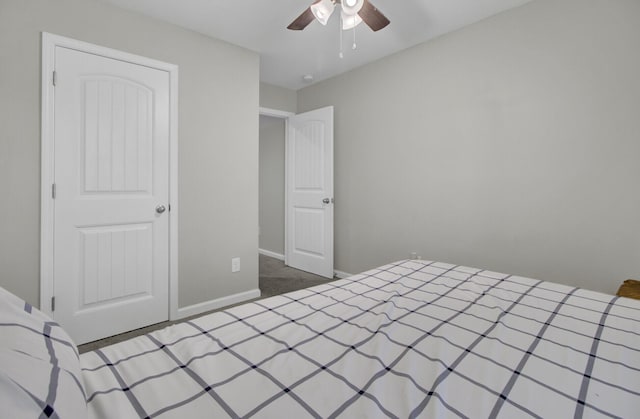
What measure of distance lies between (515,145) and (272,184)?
3502mm

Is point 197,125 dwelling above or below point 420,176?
above

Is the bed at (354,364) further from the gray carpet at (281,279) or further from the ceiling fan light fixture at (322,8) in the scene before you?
the gray carpet at (281,279)

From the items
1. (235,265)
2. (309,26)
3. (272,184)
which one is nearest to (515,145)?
(309,26)

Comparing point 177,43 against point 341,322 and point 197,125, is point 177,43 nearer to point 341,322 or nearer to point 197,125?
point 197,125

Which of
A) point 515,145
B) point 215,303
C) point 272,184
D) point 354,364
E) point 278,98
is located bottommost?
point 215,303

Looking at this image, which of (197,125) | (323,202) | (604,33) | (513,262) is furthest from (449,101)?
(197,125)

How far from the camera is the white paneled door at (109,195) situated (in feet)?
6.97

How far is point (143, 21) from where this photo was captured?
2.41m

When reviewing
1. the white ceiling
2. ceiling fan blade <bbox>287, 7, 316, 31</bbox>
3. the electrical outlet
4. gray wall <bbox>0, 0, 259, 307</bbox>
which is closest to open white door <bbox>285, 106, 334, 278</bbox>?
the white ceiling

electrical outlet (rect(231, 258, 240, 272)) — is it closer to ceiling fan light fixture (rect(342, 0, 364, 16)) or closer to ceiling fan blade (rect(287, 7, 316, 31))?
ceiling fan blade (rect(287, 7, 316, 31))

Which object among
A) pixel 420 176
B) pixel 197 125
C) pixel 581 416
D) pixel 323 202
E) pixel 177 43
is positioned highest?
pixel 177 43

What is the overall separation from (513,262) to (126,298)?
120 inches

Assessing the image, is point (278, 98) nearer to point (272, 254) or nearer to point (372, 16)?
point (372, 16)

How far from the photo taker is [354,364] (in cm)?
82
